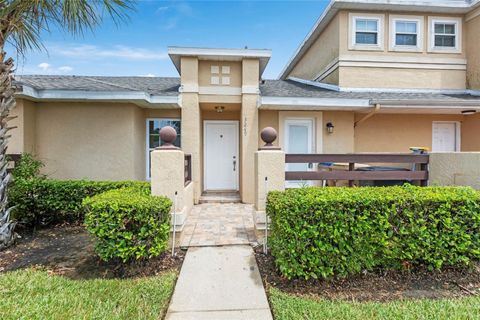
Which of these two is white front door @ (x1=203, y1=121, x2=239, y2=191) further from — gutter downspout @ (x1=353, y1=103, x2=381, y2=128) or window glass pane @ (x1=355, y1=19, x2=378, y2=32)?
window glass pane @ (x1=355, y1=19, x2=378, y2=32)

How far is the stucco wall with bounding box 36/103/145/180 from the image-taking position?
7633 mm

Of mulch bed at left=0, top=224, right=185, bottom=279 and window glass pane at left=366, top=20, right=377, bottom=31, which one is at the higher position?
window glass pane at left=366, top=20, right=377, bottom=31

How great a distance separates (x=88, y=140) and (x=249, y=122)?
495 centimetres

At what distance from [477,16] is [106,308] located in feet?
48.3

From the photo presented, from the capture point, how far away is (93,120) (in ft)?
25.4

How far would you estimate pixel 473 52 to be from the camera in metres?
10.0

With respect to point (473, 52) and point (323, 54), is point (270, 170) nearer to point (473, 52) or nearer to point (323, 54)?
point (323, 54)

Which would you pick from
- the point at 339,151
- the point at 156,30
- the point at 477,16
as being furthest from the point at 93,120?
the point at 477,16

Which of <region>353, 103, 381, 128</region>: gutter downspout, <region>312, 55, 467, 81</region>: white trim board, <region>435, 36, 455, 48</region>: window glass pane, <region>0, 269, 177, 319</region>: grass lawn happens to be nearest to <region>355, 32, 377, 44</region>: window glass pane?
<region>312, 55, 467, 81</region>: white trim board

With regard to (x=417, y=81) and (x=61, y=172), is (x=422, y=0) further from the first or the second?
(x=61, y=172)

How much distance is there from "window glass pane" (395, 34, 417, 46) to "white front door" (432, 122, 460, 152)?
133 inches

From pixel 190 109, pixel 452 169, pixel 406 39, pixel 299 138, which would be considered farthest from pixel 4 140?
pixel 406 39

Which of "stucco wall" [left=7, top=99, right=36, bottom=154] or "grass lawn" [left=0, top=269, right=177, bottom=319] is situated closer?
"grass lawn" [left=0, top=269, right=177, bottom=319]

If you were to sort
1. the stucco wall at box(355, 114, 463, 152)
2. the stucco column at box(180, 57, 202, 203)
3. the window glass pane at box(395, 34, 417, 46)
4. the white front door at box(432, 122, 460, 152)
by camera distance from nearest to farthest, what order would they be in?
the stucco column at box(180, 57, 202, 203) < the stucco wall at box(355, 114, 463, 152) < the white front door at box(432, 122, 460, 152) < the window glass pane at box(395, 34, 417, 46)
